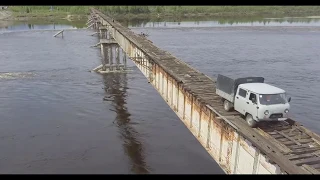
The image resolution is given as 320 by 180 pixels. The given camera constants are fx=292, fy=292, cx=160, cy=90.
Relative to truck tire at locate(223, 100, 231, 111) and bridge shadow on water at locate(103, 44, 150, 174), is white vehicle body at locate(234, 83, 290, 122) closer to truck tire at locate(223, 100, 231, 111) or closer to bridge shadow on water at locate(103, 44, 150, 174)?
truck tire at locate(223, 100, 231, 111)

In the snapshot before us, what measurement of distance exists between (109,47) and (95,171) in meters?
30.8

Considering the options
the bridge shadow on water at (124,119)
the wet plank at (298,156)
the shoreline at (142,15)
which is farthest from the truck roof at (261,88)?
the shoreline at (142,15)

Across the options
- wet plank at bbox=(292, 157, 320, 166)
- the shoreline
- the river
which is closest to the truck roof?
wet plank at bbox=(292, 157, 320, 166)

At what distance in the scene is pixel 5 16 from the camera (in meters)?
141

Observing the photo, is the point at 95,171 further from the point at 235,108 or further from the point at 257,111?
the point at 257,111

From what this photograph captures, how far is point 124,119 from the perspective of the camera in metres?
32.6

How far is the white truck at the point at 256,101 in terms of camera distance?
13.8m

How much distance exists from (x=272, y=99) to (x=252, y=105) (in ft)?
3.50

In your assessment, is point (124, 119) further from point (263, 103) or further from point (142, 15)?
point (142, 15)

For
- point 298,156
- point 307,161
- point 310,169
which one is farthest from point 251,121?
point 310,169

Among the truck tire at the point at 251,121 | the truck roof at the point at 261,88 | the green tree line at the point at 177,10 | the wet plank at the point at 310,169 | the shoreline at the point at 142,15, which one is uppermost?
the green tree line at the point at 177,10

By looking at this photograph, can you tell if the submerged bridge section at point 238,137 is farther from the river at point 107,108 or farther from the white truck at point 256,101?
the river at point 107,108

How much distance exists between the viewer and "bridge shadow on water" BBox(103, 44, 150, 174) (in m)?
24.2

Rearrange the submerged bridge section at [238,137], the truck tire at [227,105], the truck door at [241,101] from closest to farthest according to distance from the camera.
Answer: the submerged bridge section at [238,137]
the truck door at [241,101]
the truck tire at [227,105]
